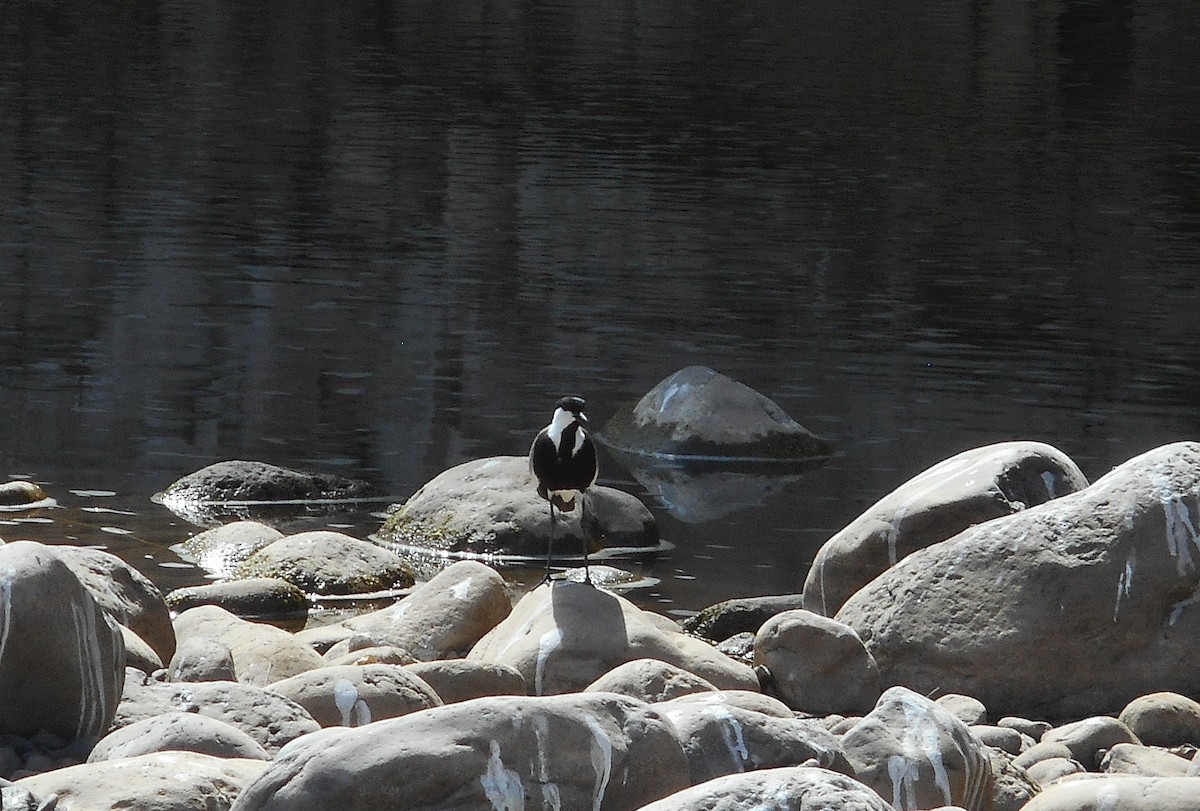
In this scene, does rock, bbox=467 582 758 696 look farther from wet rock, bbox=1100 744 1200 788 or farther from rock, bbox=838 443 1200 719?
wet rock, bbox=1100 744 1200 788

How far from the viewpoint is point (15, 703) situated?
7.87 metres

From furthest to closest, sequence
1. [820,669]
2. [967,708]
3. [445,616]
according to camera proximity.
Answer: [445,616]
[820,669]
[967,708]

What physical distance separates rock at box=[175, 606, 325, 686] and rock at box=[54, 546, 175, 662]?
0.84 ft

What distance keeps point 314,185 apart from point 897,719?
83.4 feet

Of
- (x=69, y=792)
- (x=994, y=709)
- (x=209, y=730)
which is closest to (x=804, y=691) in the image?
(x=994, y=709)

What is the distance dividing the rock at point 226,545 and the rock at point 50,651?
4.73m

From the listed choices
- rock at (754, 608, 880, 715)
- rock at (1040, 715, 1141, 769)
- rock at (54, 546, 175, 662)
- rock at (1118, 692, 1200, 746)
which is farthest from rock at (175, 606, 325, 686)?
rock at (1118, 692, 1200, 746)

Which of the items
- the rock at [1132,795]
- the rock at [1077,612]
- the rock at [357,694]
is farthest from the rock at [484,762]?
the rock at [1077,612]

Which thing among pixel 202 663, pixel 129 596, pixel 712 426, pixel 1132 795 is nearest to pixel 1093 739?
pixel 1132 795

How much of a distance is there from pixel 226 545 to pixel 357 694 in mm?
5098

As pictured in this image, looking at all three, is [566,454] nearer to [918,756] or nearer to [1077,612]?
[1077,612]

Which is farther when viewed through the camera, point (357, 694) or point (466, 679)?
point (466, 679)

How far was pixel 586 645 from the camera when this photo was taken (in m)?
9.67

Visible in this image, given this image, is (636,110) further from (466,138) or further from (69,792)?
(69,792)
